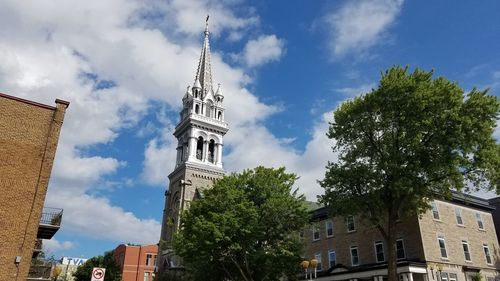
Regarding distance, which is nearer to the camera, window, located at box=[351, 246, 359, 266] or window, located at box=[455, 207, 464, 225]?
window, located at box=[455, 207, 464, 225]

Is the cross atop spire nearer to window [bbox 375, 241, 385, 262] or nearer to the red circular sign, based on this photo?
window [bbox 375, 241, 385, 262]

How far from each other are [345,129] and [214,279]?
1609cm

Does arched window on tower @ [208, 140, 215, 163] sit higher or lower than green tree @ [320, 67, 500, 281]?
higher

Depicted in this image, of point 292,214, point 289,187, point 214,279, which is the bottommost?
point 214,279

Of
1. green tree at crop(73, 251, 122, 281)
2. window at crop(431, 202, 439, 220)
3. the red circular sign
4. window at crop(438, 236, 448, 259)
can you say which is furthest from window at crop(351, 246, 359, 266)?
green tree at crop(73, 251, 122, 281)

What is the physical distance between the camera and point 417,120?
27.6m

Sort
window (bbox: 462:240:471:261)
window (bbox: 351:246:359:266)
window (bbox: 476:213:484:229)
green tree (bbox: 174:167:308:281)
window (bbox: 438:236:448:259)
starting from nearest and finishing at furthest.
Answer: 1. green tree (bbox: 174:167:308:281)
2. window (bbox: 438:236:448:259)
3. window (bbox: 462:240:471:261)
4. window (bbox: 351:246:359:266)
5. window (bbox: 476:213:484:229)

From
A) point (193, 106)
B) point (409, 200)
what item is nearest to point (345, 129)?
point (409, 200)

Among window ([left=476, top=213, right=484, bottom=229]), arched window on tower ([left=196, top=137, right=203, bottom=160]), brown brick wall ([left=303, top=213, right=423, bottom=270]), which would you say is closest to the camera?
brown brick wall ([left=303, top=213, right=423, bottom=270])

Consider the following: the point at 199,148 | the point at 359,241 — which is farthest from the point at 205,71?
the point at 359,241

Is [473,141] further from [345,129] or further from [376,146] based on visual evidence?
[345,129]

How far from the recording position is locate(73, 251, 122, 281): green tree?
72.5m

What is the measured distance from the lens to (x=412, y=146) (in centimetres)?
2728

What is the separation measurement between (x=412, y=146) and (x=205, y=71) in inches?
1946
